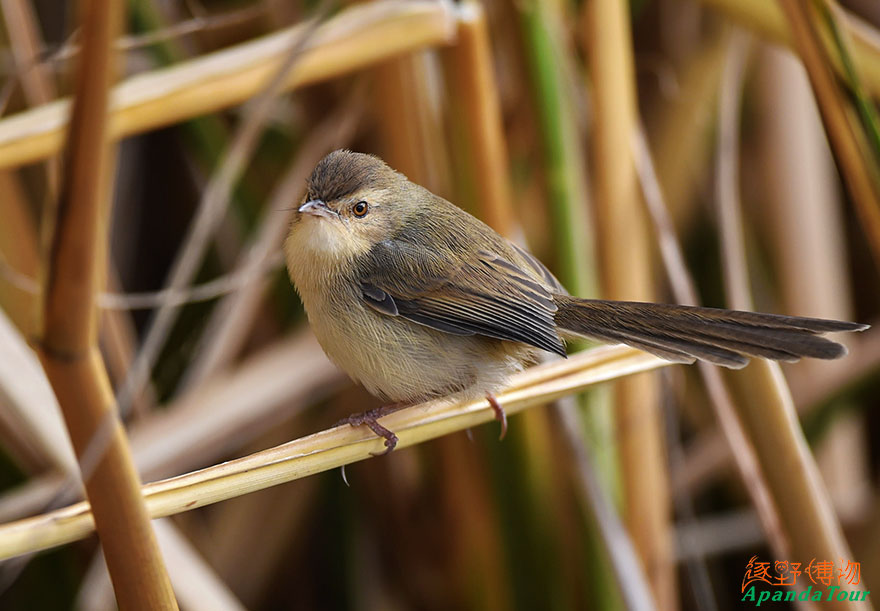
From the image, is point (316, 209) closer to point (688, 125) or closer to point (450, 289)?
point (450, 289)

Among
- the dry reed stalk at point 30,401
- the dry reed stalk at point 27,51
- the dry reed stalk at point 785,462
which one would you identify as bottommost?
the dry reed stalk at point 785,462

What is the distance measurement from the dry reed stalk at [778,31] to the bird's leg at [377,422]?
1103 millimetres

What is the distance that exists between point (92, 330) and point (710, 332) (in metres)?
0.97

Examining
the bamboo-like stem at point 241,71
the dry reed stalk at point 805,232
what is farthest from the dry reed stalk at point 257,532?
the dry reed stalk at point 805,232

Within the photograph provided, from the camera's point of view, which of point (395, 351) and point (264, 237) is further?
point (264, 237)

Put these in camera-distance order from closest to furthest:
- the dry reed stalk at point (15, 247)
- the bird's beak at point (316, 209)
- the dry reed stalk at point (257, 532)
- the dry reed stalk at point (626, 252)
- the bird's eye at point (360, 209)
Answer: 1. the bird's beak at point (316, 209)
2. the bird's eye at point (360, 209)
3. the dry reed stalk at point (626, 252)
4. the dry reed stalk at point (15, 247)
5. the dry reed stalk at point (257, 532)

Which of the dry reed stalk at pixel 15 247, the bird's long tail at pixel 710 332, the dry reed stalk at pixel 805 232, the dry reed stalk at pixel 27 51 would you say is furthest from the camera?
the dry reed stalk at pixel 805 232

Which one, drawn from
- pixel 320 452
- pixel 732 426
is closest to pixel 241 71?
pixel 320 452

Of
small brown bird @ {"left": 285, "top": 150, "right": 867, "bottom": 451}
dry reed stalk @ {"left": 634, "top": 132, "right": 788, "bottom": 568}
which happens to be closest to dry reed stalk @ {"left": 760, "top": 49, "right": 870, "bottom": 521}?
dry reed stalk @ {"left": 634, "top": 132, "right": 788, "bottom": 568}

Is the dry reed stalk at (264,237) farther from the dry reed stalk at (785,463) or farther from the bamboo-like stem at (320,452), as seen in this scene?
the dry reed stalk at (785,463)

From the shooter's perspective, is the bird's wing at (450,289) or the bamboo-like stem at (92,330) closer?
the bamboo-like stem at (92,330)

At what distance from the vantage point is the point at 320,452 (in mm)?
1162

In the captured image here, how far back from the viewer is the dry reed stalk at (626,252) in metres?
1.90

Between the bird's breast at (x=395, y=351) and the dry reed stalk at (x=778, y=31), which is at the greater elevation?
the dry reed stalk at (x=778, y=31)
